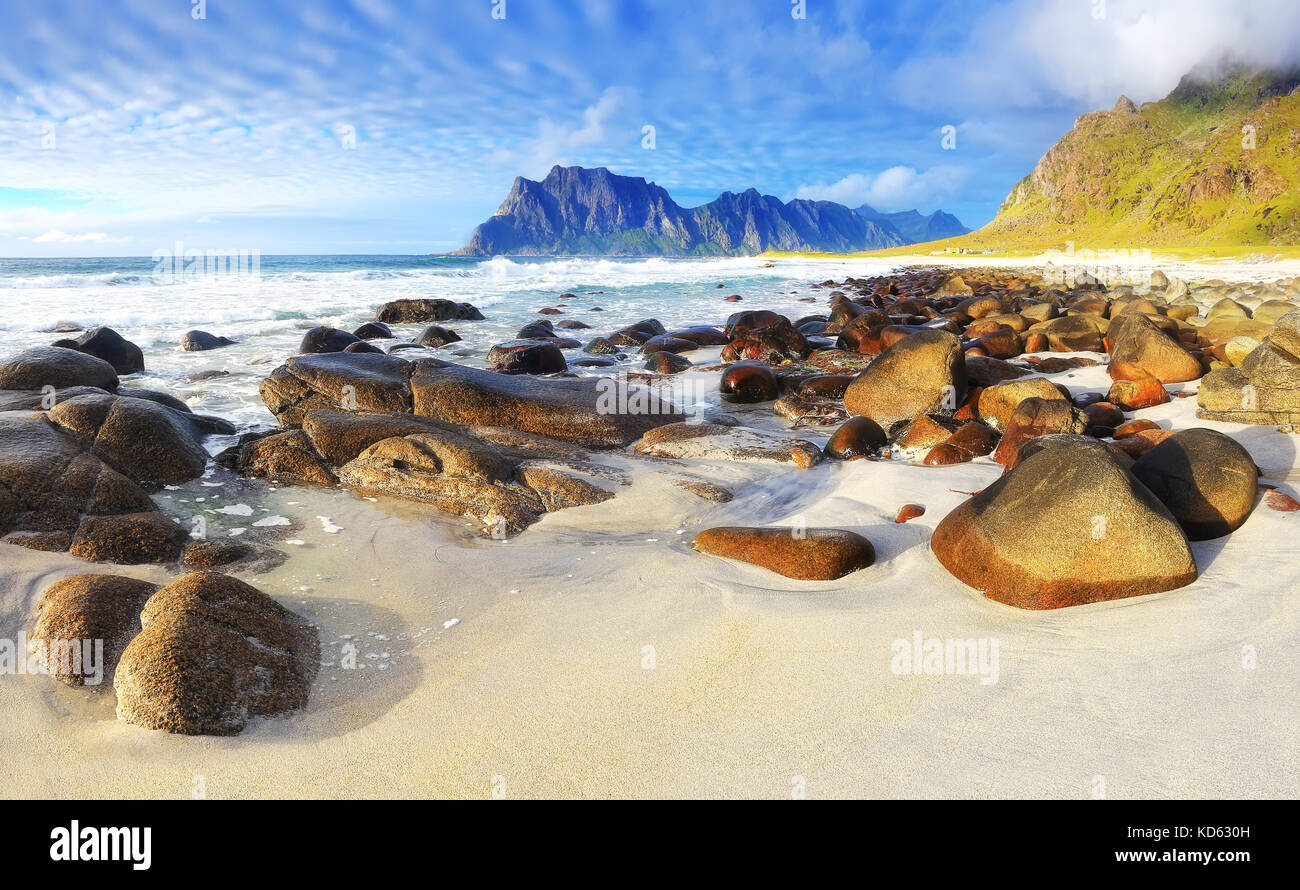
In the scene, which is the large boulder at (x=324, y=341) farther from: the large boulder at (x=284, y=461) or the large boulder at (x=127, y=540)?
the large boulder at (x=127, y=540)

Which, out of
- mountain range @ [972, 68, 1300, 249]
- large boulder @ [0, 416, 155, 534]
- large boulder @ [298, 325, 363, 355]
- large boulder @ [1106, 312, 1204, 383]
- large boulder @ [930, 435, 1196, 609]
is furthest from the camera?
mountain range @ [972, 68, 1300, 249]

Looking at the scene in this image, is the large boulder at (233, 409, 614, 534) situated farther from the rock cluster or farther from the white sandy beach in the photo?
the rock cluster

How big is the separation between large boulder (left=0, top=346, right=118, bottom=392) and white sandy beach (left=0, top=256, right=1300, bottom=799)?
513cm

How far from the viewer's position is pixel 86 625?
3223mm

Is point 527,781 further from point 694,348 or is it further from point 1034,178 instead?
point 1034,178

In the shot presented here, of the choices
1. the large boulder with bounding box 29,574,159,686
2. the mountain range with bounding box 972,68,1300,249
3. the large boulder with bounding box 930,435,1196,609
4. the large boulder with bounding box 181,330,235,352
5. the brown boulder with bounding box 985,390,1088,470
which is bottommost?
the large boulder with bounding box 29,574,159,686

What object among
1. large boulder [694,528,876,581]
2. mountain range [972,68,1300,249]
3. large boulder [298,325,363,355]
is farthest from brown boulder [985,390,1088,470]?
mountain range [972,68,1300,249]

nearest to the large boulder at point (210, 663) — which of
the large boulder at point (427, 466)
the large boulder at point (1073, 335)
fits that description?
the large boulder at point (427, 466)

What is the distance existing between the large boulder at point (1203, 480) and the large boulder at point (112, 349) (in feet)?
47.0

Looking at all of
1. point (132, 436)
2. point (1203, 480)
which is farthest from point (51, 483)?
point (1203, 480)

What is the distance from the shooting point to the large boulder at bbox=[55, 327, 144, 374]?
11.7 m

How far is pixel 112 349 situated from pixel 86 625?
439 inches

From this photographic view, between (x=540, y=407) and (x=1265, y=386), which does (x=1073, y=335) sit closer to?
(x=1265, y=386)

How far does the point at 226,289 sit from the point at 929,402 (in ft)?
97.4
